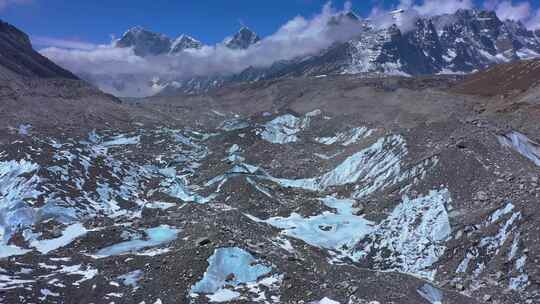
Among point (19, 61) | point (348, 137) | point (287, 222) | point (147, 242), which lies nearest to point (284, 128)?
point (348, 137)

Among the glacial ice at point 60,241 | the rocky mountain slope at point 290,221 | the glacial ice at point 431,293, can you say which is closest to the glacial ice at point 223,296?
the rocky mountain slope at point 290,221

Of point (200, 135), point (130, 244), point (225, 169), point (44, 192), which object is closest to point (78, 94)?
point (200, 135)

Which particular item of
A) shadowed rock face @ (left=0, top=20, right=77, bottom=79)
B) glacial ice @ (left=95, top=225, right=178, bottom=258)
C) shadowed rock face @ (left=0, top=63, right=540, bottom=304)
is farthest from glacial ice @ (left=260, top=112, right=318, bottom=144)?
shadowed rock face @ (left=0, top=20, right=77, bottom=79)

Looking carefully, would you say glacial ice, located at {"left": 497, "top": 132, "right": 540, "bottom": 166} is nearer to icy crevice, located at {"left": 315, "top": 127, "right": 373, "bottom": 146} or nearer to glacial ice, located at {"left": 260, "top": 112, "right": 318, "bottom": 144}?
icy crevice, located at {"left": 315, "top": 127, "right": 373, "bottom": 146}

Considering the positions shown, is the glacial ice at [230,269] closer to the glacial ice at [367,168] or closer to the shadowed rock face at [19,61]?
the glacial ice at [367,168]

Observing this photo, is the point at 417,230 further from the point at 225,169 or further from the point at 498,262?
the point at 225,169

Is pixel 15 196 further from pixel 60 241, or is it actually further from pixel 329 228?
pixel 329 228
